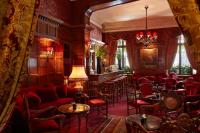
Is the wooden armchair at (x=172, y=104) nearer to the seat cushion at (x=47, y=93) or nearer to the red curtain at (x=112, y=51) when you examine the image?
the seat cushion at (x=47, y=93)

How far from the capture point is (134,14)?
10.5 meters

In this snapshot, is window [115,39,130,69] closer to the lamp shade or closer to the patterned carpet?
the patterned carpet

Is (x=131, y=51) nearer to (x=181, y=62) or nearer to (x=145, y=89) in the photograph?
(x=181, y=62)

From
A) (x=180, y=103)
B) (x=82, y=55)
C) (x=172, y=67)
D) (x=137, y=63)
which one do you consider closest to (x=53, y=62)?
(x=82, y=55)

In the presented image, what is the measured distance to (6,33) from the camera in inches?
38.3

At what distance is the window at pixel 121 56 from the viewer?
13.0 m

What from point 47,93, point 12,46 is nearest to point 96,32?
point 47,93

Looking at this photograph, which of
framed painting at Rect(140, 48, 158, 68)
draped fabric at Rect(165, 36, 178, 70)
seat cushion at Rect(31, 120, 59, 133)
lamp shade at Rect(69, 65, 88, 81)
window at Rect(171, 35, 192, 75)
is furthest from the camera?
framed painting at Rect(140, 48, 158, 68)

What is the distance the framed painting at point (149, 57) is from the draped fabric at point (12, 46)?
37.2 ft

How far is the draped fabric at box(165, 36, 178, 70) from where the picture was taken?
450 inches

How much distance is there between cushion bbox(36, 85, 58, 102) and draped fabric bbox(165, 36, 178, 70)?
7.52 meters

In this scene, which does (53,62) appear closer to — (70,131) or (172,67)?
(70,131)

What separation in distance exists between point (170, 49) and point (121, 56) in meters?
2.97

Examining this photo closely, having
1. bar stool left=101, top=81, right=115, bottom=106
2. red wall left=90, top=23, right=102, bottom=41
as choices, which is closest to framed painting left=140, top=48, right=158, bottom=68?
red wall left=90, top=23, right=102, bottom=41
